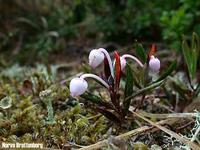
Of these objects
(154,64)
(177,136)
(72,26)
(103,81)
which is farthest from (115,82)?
(72,26)

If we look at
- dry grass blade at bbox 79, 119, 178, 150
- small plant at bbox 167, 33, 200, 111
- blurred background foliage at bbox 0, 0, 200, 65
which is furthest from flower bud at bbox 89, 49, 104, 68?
blurred background foliage at bbox 0, 0, 200, 65

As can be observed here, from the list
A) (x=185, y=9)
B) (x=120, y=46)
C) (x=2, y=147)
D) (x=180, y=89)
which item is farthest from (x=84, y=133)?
(x=120, y=46)

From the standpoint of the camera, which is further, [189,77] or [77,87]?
[189,77]

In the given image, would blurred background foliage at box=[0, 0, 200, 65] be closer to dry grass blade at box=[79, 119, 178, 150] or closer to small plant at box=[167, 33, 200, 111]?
small plant at box=[167, 33, 200, 111]

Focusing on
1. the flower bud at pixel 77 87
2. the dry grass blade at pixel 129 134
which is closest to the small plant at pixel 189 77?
the dry grass blade at pixel 129 134

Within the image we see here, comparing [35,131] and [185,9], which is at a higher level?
[185,9]

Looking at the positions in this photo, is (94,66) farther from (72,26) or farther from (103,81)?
(72,26)

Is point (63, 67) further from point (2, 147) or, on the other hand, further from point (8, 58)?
point (2, 147)

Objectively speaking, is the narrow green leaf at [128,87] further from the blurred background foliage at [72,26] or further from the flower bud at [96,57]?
the blurred background foliage at [72,26]
